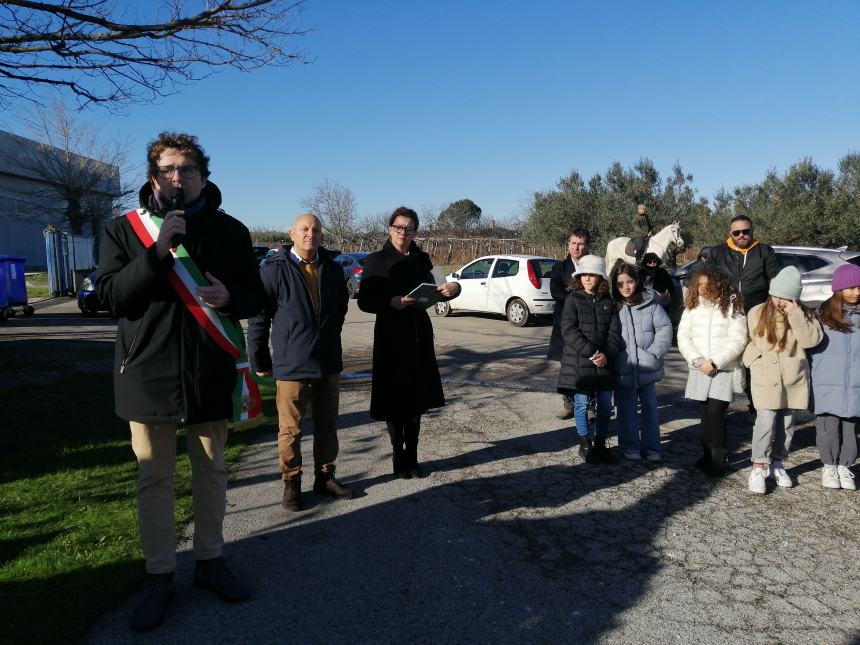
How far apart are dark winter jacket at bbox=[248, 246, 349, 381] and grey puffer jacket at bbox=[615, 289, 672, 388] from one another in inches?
95.9

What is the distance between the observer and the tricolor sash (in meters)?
3.01

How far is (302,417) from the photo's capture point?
14.5 ft

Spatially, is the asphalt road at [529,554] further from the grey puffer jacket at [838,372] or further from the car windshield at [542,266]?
the car windshield at [542,266]

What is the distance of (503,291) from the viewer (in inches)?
622

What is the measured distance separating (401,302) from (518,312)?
10.9m

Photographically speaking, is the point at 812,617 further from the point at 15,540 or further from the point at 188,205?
the point at 15,540

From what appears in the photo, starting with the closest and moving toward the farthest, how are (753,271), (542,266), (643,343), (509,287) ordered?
(643,343)
(753,271)
(542,266)
(509,287)

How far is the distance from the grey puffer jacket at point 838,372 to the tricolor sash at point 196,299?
4166mm

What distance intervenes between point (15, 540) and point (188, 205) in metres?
2.33

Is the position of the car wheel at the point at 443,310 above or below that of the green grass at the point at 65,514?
above

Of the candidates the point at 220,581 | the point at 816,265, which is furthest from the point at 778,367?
the point at 816,265

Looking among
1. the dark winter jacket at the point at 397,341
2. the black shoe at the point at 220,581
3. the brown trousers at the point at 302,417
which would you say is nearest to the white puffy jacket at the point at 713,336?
the dark winter jacket at the point at 397,341

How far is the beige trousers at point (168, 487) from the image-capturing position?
3100mm

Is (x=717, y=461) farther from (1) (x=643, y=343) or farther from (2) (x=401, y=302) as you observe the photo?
(2) (x=401, y=302)
